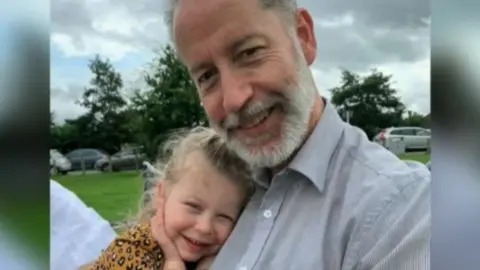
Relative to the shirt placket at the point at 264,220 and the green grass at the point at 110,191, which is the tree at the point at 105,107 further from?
the shirt placket at the point at 264,220

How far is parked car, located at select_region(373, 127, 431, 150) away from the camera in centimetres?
133

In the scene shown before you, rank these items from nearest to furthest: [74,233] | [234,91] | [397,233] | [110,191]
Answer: [397,233], [234,91], [110,191], [74,233]

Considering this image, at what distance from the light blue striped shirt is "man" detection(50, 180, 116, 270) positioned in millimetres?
302

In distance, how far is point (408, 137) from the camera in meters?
1.38

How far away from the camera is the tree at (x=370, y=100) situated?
140 centimetres

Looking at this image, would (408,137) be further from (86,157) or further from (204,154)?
(86,157)

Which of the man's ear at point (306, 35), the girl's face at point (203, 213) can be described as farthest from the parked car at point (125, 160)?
the man's ear at point (306, 35)

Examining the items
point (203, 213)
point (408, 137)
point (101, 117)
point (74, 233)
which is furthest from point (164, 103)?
point (408, 137)

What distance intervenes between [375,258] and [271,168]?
1.00ft

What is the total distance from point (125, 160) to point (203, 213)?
8.1 inches

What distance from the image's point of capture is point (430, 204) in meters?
1.29

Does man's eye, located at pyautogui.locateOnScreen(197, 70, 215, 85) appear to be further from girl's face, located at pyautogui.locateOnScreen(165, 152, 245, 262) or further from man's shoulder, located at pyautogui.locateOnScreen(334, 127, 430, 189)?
man's shoulder, located at pyautogui.locateOnScreen(334, 127, 430, 189)

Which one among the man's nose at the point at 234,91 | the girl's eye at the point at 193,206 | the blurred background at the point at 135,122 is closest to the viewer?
the blurred background at the point at 135,122

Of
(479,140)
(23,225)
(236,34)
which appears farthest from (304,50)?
(23,225)
